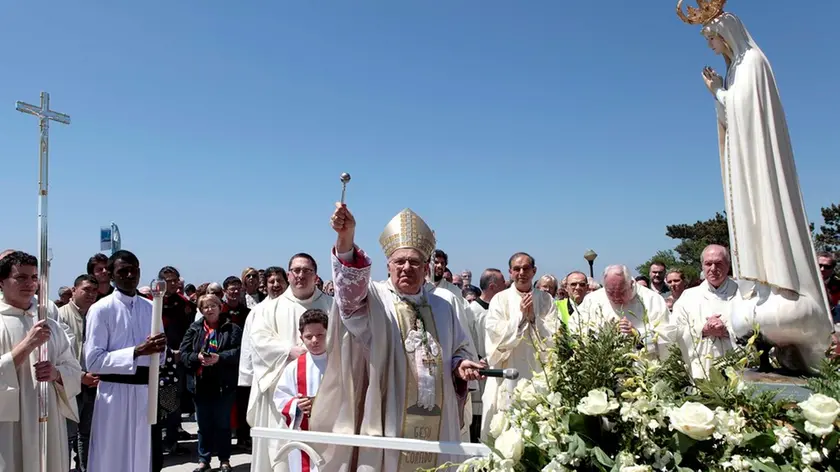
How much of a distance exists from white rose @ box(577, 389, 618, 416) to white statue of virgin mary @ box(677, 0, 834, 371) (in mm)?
1776

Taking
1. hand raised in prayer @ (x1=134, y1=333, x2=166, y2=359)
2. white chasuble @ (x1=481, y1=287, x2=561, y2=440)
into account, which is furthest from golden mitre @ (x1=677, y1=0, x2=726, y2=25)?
hand raised in prayer @ (x1=134, y1=333, x2=166, y2=359)

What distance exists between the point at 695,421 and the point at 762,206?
7.15 feet

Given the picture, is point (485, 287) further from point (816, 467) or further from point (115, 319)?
point (816, 467)

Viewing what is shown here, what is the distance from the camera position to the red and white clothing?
14.9 ft

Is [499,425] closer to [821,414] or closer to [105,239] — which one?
Result: [821,414]

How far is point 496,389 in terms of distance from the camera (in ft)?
22.5

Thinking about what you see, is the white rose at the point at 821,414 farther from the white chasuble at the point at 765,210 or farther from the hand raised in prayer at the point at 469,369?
the hand raised in prayer at the point at 469,369

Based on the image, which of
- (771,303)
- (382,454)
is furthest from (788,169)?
(382,454)

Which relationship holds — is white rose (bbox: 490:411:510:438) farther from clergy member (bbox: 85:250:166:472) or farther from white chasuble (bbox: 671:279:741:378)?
clergy member (bbox: 85:250:166:472)

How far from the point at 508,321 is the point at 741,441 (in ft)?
17.4

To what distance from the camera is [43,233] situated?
15.5 ft

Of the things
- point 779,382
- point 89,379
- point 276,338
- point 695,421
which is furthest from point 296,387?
point 695,421

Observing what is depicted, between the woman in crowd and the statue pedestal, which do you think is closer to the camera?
the statue pedestal

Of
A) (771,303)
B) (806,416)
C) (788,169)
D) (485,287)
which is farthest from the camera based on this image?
(485,287)
